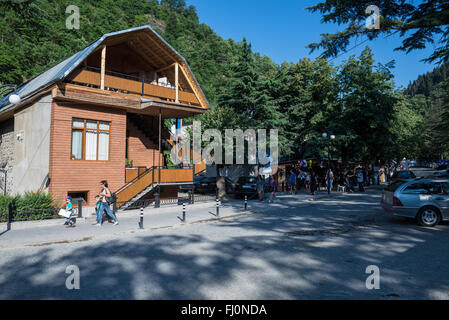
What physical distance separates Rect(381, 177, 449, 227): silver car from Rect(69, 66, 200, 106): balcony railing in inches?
547

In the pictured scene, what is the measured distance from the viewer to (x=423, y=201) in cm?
1027

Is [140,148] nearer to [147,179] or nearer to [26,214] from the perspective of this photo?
[147,179]

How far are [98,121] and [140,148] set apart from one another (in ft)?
13.8

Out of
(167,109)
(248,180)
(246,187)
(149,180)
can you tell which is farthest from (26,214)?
(248,180)

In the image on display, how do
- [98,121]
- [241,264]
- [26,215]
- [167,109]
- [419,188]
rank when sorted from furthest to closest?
[167,109] → [98,121] → [26,215] → [419,188] → [241,264]

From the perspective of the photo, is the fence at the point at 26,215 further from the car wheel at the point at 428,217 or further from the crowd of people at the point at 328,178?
the crowd of people at the point at 328,178

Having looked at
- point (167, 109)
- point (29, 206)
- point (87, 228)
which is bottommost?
point (87, 228)

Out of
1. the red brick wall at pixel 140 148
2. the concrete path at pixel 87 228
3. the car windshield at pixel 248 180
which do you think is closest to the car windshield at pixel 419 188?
the concrete path at pixel 87 228

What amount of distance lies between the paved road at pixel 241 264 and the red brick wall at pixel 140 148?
32.6 ft

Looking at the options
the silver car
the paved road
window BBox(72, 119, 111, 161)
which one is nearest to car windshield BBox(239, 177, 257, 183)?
window BBox(72, 119, 111, 161)

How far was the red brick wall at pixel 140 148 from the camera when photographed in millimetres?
18938

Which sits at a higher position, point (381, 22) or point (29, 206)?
point (381, 22)
